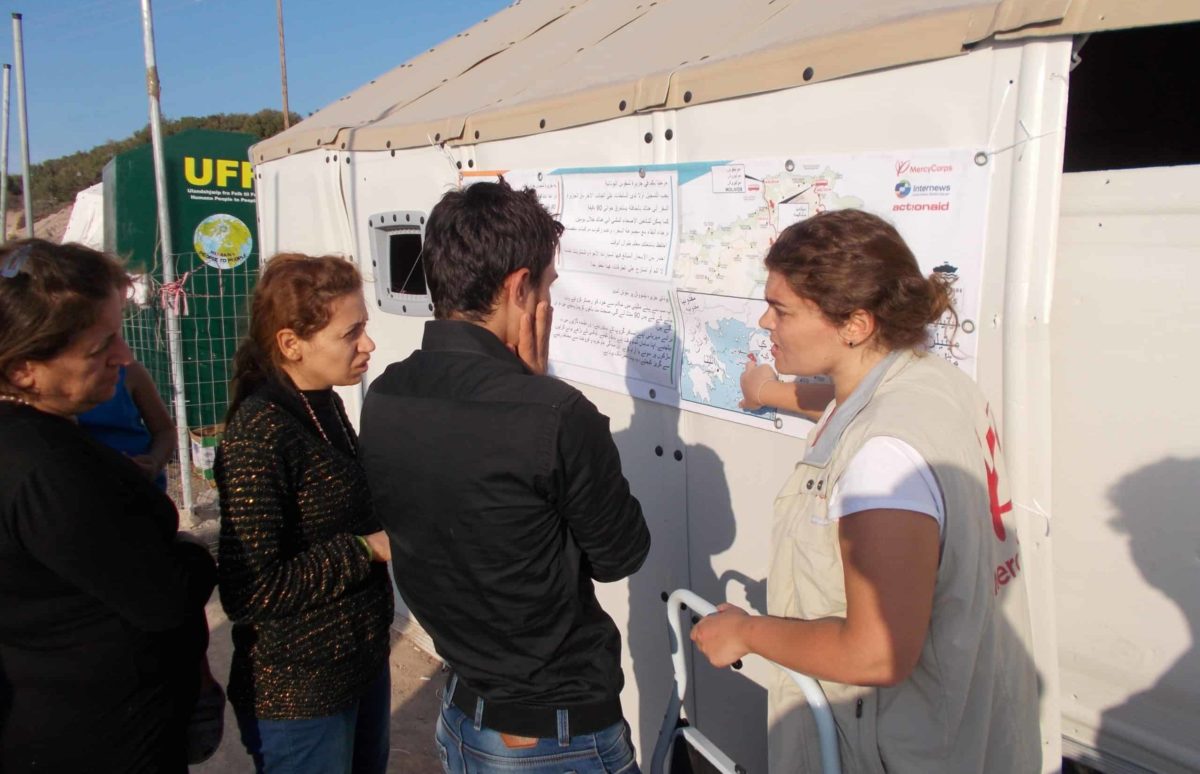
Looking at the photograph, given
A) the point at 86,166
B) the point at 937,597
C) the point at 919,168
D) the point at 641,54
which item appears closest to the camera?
the point at 937,597

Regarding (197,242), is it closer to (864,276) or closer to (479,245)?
(479,245)

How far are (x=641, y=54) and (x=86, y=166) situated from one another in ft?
128

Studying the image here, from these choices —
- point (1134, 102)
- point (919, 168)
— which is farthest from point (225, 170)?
point (919, 168)

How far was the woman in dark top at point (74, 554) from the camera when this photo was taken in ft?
4.79

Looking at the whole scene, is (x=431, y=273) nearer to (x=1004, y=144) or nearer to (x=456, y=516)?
(x=456, y=516)

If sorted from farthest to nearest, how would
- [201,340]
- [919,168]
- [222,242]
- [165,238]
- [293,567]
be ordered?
[222,242], [201,340], [165,238], [293,567], [919,168]

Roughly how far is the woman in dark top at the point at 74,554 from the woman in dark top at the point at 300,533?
0.52 ft

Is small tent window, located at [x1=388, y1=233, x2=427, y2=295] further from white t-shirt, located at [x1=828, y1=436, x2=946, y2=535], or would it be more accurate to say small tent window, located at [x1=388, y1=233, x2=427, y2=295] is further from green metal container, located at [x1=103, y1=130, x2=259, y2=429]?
green metal container, located at [x1=103, y1=130, x2=259, y2=429]

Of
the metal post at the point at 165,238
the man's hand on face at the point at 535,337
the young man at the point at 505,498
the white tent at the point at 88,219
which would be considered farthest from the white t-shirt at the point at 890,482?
the white tent at the point at 88,219

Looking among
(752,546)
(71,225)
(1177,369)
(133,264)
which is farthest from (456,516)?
(71,225)

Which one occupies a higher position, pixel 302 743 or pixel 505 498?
pixel 505 498

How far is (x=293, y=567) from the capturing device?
1803 mm

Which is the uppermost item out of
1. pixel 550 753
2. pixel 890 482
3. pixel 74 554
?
pixel 890 482

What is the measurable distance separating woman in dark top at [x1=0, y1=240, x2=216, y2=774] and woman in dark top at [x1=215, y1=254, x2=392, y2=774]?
0.16 meters
